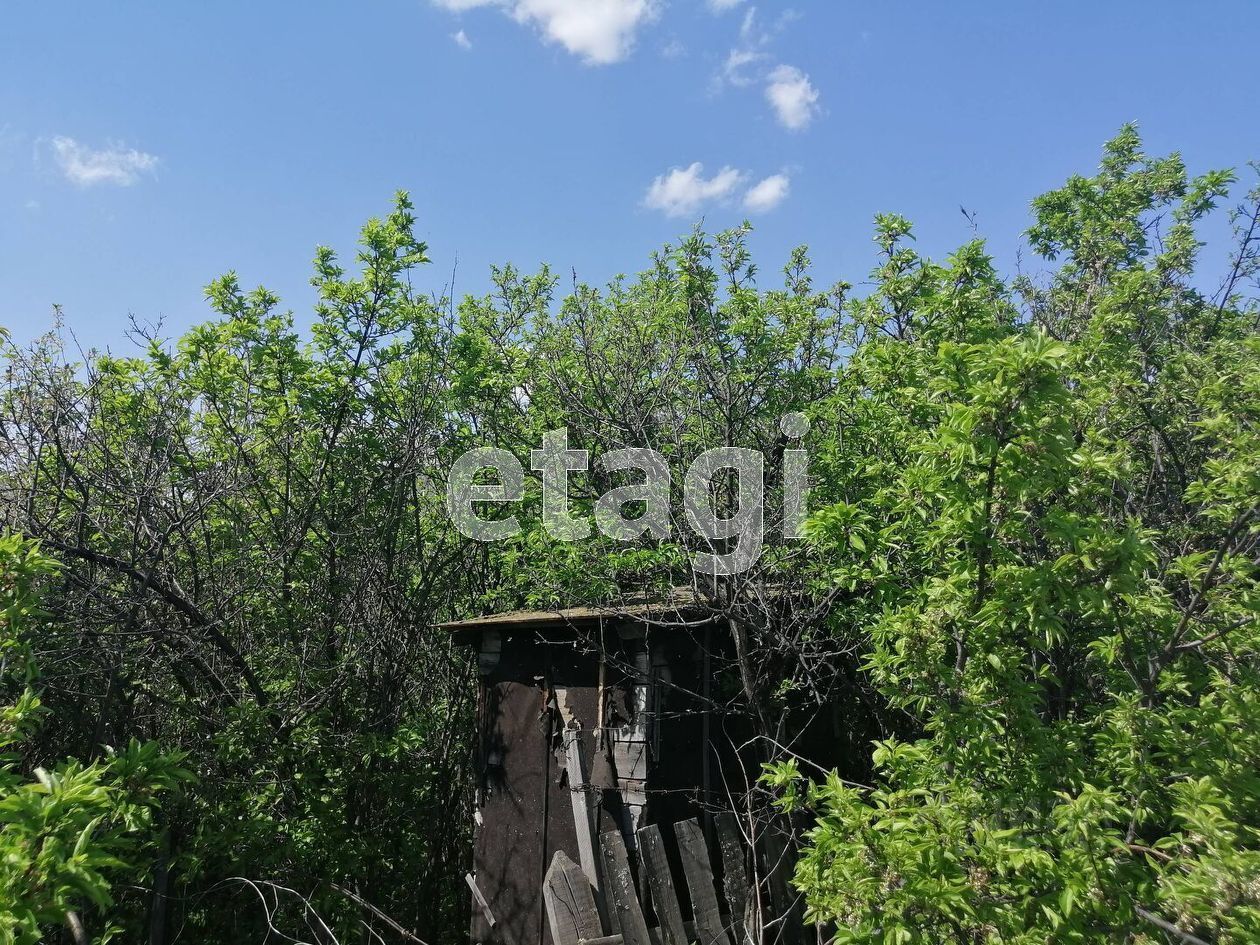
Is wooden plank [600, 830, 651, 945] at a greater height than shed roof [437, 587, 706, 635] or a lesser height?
lesser

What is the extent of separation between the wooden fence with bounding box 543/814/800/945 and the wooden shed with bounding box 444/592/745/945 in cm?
38

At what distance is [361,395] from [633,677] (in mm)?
3736

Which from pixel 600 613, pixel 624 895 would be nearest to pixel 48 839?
pixel 624 895

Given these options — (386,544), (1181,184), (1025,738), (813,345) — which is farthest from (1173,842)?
(1181,184)

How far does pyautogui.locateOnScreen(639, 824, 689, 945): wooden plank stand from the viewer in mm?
5051

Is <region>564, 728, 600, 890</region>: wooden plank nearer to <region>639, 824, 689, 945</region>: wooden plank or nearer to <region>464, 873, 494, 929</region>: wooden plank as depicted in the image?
<region>639, 824, 689, 945</region>: wooden plank

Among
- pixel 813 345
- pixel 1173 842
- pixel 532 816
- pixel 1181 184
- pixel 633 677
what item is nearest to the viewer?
pixel 1173 842

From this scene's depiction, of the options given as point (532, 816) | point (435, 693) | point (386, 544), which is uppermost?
point (386, 544)

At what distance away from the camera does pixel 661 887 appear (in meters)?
5.10

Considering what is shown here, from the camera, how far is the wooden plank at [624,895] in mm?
5051

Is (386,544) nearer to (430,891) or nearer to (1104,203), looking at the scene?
(430,891)

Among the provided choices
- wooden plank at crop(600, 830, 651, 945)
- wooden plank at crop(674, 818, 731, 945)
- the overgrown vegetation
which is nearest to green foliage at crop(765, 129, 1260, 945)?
the overgrown vegetation

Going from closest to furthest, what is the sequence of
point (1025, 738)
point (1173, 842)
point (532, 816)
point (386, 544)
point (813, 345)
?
point (1173, 842) < point (1025, 738) < point (532, 816) < point (813, 345) < point (386, 544)

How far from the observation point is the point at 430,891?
308 inches
